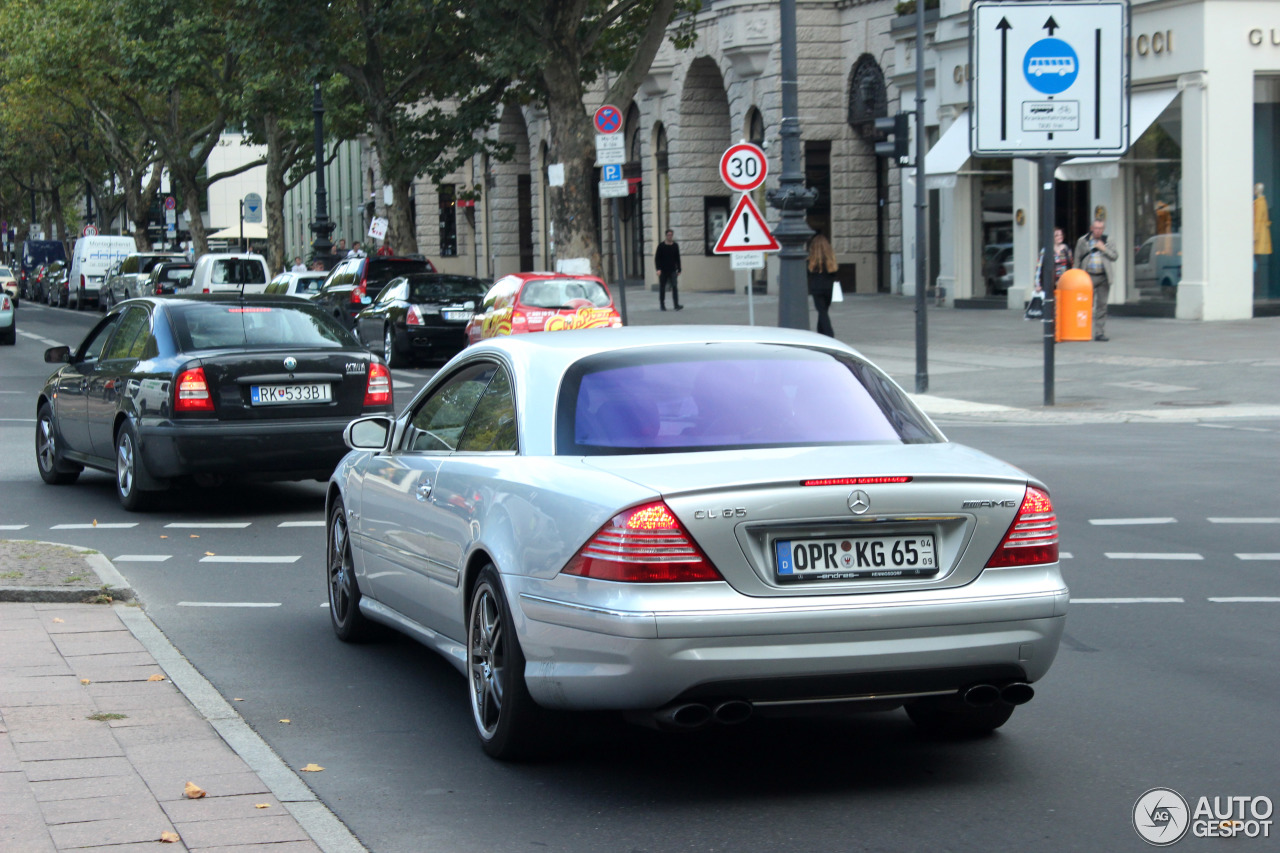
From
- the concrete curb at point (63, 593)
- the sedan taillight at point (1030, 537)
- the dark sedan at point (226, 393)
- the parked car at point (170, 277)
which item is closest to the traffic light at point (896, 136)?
the dark sedan at point (226, 393)

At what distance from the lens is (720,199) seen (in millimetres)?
47188

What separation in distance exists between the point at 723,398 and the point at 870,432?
0.49 m

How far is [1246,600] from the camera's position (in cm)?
834

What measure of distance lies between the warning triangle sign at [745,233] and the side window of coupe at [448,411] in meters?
12.9

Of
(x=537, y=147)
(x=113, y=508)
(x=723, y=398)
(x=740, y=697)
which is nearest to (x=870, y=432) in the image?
(x=723, y=398)

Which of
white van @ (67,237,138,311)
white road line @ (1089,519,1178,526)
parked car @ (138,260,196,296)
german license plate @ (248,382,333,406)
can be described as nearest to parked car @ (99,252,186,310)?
parked car @ (138,260,196,296)

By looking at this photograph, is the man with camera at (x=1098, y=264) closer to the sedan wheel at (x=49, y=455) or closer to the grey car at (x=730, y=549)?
the sedan wheel at (x=49, y=455)

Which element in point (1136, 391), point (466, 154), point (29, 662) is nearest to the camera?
point (29, 662)

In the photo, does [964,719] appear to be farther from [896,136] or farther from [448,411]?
[896,136]

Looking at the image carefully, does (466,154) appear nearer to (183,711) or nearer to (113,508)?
(113,508)

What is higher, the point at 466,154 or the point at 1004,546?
the point at 466,154

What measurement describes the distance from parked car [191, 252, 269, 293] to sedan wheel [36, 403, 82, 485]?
24.1 metres

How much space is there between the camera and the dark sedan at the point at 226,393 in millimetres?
11516

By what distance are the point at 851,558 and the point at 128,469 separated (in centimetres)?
810
